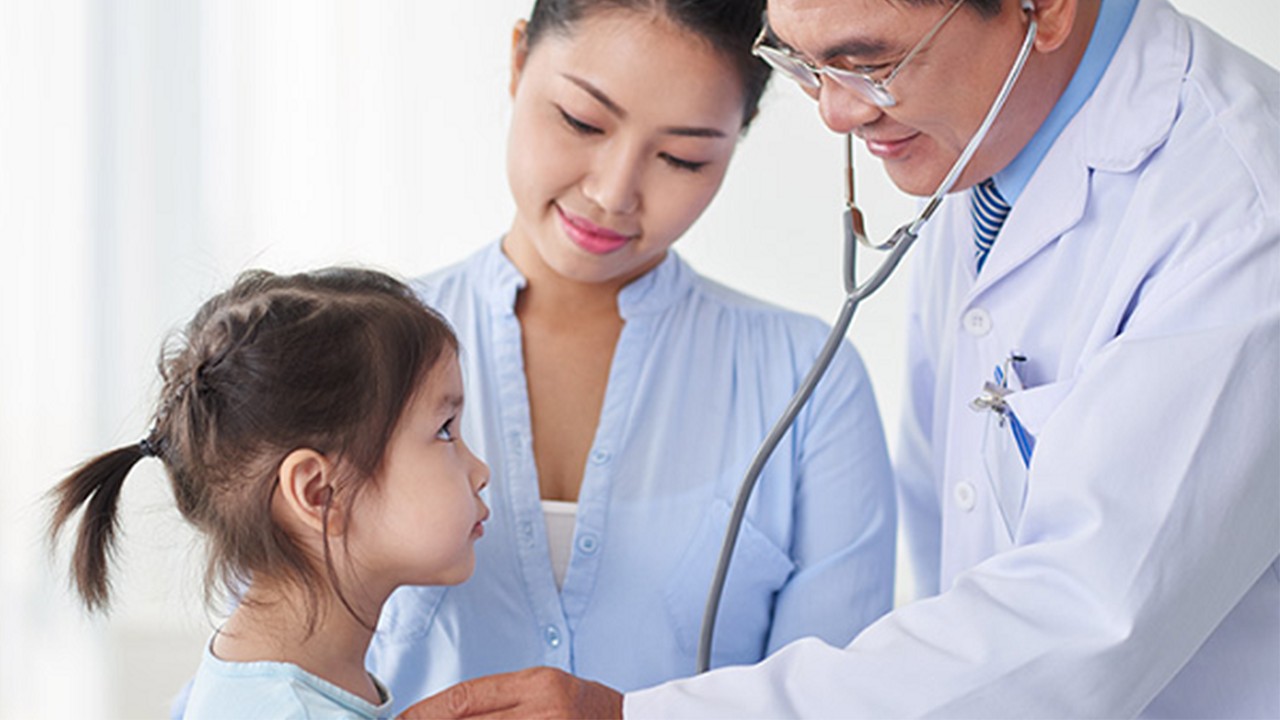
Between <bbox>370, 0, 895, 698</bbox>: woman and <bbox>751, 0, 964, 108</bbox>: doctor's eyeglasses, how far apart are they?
0.16m

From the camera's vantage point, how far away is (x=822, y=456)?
5.60ft

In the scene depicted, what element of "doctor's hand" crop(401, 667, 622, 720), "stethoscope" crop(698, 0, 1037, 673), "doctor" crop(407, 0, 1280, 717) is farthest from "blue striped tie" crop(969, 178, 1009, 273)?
"doctor's hand" crop(401, 667, 622, 720)

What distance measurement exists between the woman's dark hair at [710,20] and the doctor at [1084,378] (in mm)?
159

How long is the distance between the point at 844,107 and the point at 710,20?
0.23 metres

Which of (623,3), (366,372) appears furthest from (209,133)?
(366,372)

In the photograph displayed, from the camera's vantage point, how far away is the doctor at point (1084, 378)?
1.25 metres

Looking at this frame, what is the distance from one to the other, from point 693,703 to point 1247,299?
577 millimetres

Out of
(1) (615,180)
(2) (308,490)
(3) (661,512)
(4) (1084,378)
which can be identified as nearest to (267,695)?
(2) (308,490)

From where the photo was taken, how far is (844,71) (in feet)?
A: 4.72

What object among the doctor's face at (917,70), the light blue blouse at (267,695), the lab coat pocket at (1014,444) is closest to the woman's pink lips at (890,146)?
the doctor's face at (917,70)

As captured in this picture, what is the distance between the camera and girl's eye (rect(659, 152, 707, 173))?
168cm

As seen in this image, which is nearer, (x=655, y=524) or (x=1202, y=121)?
(x=1202, y=121)

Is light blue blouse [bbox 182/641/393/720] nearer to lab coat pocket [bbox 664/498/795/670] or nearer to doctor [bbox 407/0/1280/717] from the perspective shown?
doctor [bbox 407/0/1280/717]

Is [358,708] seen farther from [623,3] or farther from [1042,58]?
[1042,58]
